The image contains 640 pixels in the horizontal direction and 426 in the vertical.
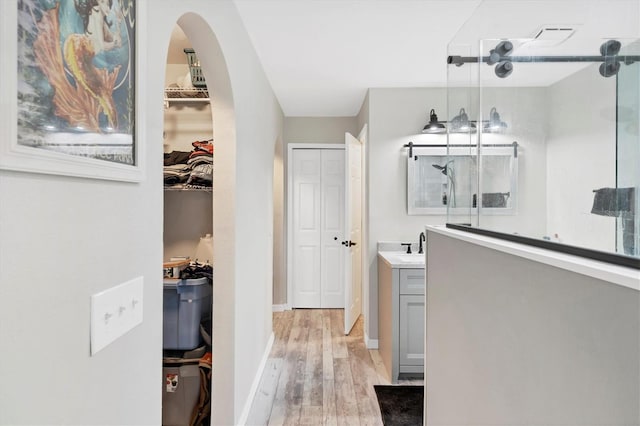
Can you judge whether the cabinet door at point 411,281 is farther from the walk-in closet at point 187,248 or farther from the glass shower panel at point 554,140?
the walk-in closet at point 187,248

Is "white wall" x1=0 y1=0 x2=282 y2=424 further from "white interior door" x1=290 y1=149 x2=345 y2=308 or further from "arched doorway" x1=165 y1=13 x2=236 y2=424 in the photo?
"white interior door" x1=290 y1=149 x2=345 y2=308

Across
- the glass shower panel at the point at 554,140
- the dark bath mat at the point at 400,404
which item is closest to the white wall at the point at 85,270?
the glass shower panel at the point at 554,140

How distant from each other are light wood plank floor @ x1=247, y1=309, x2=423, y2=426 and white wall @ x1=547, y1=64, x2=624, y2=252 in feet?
6.12

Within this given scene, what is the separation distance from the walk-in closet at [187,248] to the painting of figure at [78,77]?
1.27 meters

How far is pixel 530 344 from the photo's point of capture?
2.87 feet

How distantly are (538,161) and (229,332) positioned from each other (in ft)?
5.51

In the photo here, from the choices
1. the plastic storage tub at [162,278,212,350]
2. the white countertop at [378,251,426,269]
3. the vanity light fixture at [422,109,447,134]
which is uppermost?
the vanity light fixture at [422,109,447,134]

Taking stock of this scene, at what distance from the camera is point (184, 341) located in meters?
2.02

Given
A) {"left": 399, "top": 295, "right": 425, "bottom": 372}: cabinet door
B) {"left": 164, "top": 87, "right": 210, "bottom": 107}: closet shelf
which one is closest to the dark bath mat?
{"left": 399, "top": 295, "right": 425, "bottom": 372}: cabinet door

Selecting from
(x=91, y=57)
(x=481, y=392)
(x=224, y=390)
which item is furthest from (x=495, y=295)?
(x=224, y=390)

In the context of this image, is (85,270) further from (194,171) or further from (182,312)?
(194,171)

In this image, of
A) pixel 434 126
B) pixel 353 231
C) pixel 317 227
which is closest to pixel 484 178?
pixel 434 126

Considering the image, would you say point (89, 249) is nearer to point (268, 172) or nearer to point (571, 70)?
point (571, 70)

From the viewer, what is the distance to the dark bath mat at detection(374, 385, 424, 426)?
2.24m
